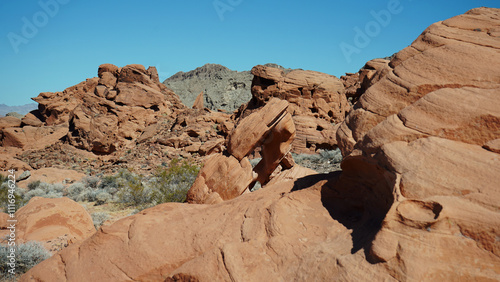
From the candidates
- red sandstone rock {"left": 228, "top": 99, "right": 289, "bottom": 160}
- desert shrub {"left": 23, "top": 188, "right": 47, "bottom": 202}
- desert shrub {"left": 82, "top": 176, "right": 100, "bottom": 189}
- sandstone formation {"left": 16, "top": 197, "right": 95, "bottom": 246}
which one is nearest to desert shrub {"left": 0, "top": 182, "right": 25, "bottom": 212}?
desert shrub {"left": 23, "top": 188, "right": 47, "bottom": 202}

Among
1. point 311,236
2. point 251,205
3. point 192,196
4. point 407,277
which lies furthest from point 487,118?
point 192,196

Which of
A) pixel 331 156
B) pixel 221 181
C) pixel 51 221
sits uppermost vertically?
pixel 221 181

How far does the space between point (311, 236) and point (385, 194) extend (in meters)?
1.04

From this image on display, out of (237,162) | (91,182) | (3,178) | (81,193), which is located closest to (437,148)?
(237,162)

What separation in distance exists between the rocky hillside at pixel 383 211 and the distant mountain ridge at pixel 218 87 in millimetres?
51435

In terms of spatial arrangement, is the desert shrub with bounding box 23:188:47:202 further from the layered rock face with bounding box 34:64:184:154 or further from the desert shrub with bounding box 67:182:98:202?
the layered rock face with bounding box 34:64:184:154

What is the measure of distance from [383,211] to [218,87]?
62535 mm

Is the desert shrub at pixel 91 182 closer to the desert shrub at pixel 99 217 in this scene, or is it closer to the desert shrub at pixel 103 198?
the desert shrub at pixel 103 198

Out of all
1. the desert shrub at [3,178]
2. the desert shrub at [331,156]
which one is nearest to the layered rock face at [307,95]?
the desert shrub at [331,156]

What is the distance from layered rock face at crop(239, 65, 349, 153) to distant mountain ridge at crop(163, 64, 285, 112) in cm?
3264

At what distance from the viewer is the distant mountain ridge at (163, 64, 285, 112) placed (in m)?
60.6

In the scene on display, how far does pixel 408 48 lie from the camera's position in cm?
540

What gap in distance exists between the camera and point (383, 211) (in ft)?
13.8

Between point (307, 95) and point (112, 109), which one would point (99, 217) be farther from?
point (307, 95)
